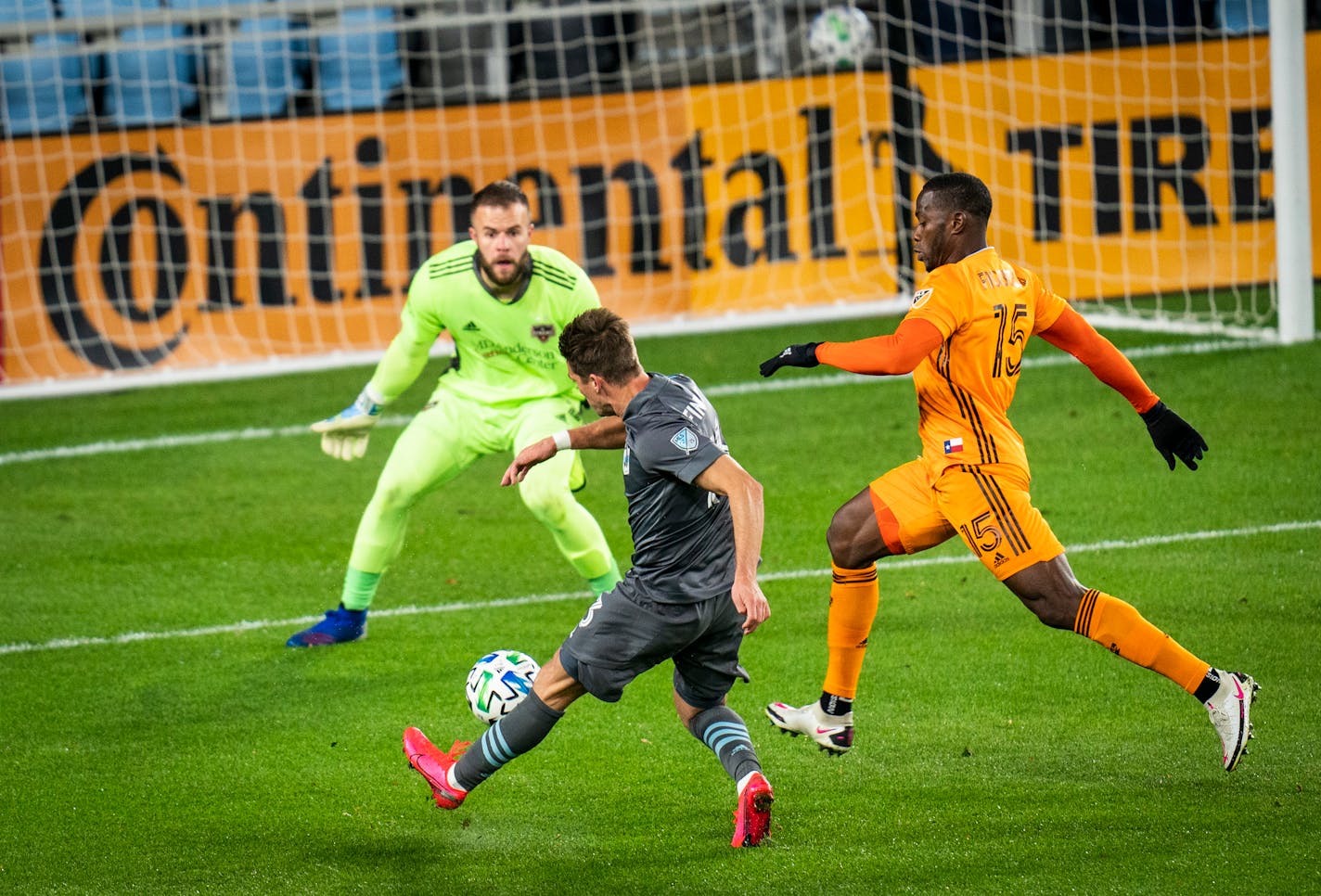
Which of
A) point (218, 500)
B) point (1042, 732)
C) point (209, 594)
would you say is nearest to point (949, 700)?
point (1042, 732)

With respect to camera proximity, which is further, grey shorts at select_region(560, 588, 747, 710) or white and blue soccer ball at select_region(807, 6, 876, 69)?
white and blue soccer ball at select_region(807, 6, 876, 69)

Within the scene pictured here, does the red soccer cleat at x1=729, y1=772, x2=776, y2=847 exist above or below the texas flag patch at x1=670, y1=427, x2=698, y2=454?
below

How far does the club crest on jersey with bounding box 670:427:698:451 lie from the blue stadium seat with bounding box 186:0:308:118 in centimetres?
1045

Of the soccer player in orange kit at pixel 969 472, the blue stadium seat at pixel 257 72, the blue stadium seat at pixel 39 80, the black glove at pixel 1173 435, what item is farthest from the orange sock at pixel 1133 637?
the blue stadium seat at pixel 39 80

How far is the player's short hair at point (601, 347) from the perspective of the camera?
177 inches

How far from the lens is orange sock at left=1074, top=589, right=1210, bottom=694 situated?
4812 mm

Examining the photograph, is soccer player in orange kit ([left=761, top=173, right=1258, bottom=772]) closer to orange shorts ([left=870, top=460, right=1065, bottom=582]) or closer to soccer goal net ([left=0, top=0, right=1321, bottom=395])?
orange shorts ([left=870, top=460, right=1065, bottom=582])

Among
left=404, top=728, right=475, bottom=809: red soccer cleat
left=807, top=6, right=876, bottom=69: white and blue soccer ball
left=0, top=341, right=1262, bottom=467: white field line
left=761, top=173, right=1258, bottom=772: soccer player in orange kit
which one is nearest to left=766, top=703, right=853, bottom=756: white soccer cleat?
left=761, top=173, right=1258, bottom=772: soccer player in orange kit

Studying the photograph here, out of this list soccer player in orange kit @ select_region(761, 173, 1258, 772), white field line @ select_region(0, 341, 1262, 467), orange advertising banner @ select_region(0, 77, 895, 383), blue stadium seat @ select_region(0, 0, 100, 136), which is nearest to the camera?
soccer player in orange kit @ select_region(761, 173, 1258, 772)

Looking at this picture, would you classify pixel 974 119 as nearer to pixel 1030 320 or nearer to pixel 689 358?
pixel 689 358

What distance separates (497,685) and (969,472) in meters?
1.62

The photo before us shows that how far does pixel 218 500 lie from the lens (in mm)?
9312

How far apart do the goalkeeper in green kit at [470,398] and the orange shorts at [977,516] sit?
1834mm

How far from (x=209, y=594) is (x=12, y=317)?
6427 mm
